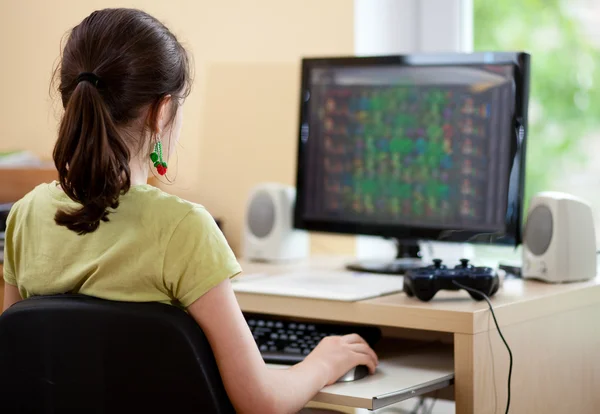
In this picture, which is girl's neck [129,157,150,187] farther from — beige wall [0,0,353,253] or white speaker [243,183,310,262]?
beige wall [0,0,353,253]

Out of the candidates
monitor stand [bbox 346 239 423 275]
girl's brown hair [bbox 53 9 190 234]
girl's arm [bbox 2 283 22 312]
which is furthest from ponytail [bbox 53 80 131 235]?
monitor stand [bbox 346 239 423 275]

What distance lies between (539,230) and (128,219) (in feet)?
2.81

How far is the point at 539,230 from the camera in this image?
1696 mm

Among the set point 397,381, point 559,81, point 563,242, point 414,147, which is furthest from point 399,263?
point 559,81

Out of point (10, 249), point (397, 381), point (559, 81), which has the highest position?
point (559, 81)

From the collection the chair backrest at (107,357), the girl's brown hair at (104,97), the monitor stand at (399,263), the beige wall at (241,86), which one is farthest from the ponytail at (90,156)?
the beige wall at (241,86)

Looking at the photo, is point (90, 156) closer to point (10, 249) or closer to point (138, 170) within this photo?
point (138, 170)

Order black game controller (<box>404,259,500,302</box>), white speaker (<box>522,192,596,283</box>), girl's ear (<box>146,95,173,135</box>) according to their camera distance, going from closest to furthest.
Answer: girl's ear (<box>146,95,173,135</box>) → black game controller (<box>404,259,500,302</box>) → white speaker (<box>522,192,596,283</box>)

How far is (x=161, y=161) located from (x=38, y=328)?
11.6 inches

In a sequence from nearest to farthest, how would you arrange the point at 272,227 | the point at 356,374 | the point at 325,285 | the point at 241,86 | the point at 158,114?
1. the point at 158,114
2. the point at 356,374
3. the point at 325,285
4. the point at 272,227
5. the point at 241,86

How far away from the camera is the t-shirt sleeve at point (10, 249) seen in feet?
4.20

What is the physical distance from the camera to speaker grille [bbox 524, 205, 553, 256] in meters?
1.68

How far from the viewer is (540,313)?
1517mm

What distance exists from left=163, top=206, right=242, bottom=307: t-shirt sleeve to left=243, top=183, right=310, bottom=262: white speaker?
887 millimetres
